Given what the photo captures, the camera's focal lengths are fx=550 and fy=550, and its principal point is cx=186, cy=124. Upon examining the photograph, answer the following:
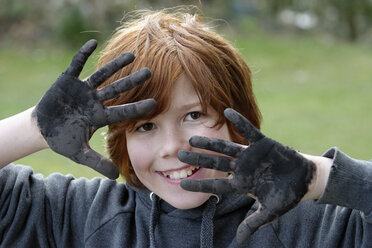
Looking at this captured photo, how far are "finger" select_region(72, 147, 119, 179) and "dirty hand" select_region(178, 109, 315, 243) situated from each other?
20 centimetres

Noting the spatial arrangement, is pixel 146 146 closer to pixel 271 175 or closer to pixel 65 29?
pixel 271 175

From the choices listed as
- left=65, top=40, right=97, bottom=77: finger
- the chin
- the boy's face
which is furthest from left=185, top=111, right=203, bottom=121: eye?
left=65, top=40, right=97, bottom=77: finger

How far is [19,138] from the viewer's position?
5.10ft

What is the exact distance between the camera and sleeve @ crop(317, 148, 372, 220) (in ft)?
4.62

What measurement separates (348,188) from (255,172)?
10.2 inches

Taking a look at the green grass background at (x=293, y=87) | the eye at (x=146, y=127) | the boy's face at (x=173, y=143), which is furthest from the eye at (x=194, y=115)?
the green grass background at (x=293, y=87)

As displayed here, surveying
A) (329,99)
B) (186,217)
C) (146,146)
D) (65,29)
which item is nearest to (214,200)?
(186,217)

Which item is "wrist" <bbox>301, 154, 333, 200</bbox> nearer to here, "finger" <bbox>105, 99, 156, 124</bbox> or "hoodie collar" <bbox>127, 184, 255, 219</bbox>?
"hoodie collar" <bbox>127, 184, 255, 219</bbox>

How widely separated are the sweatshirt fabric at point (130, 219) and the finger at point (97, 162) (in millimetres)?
271

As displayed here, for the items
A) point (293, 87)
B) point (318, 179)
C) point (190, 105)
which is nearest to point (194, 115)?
point (190, 105)

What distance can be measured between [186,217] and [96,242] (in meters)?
0.29

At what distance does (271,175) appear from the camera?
1.36 metres

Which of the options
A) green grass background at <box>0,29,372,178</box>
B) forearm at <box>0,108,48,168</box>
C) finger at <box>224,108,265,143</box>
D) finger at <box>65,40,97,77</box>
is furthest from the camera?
green grass background at <box>0,29,372,178</box>

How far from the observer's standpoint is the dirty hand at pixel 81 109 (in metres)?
1.41
